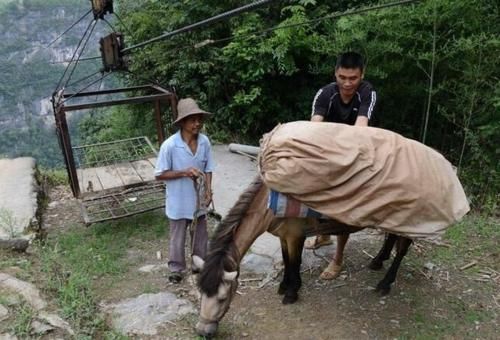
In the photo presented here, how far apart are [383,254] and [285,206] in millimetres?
1474

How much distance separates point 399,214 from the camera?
2705mm

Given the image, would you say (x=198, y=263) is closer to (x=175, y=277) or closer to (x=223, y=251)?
(x=223, y=251)

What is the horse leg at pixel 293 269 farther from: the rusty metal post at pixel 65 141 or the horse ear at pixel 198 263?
the rusty metal post at pixel 65 141

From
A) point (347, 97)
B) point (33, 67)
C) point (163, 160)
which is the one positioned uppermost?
point (347, 97)

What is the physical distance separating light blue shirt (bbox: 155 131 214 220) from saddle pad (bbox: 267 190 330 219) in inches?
37.2

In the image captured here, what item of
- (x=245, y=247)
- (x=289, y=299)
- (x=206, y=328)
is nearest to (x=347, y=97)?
(x=245, y=247)

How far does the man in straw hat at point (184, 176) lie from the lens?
356 centimetres

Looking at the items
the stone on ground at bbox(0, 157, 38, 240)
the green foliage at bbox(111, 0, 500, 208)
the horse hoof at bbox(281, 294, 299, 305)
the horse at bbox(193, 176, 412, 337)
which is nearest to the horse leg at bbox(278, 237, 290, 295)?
the horse at bbox(193, 176, 412, 337)

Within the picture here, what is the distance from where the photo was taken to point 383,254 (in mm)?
3949

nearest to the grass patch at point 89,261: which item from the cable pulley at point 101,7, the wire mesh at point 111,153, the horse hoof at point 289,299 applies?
the wire mesh at point 111,153

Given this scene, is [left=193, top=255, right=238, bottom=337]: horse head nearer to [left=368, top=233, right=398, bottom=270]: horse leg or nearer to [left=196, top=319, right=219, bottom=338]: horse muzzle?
[left=196, top=319, right=219, bottom=338]: horse muzzle

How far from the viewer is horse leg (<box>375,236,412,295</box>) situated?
11.5ft

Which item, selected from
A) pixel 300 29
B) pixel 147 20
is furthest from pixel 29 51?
pixel 300 29

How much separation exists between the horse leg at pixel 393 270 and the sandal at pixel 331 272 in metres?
0.37
